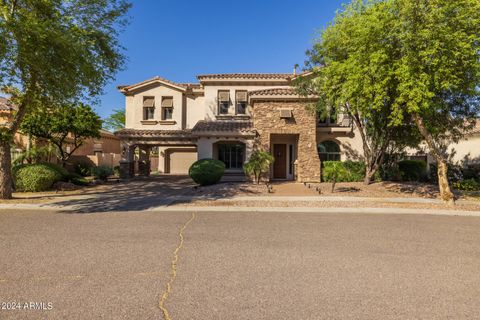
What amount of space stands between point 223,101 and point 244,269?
17773mm

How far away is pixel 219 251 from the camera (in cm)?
490

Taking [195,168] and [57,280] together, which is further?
[195,168]

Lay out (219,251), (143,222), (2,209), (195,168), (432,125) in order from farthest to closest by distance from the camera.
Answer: (195,168)
(432,125)
(2,209)
(143,222)
(219,251)

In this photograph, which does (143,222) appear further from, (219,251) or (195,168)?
(195,168)

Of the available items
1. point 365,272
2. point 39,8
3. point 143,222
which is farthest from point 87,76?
point 365,272

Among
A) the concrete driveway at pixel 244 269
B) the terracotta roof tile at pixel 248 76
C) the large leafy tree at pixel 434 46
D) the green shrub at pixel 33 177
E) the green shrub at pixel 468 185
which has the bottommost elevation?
the concrete driveway at pixel 244 269

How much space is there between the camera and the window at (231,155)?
64.6ft

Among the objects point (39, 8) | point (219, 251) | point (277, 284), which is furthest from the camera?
point (39, 8)

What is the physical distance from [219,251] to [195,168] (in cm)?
1016

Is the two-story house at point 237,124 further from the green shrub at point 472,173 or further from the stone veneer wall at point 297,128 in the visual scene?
the green shrub at point 472,173

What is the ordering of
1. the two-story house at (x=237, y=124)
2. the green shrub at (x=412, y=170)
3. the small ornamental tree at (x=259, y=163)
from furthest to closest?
the green shrub at (x=412, y=170) < the two-story house at (x=237, y=124) < the small ornamental tree at (x=259, y=163)

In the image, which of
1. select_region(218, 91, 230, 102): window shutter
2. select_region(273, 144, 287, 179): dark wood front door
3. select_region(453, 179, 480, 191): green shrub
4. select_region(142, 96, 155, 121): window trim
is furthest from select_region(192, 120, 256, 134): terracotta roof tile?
select_region(453, 179, 480, 191): green shrub

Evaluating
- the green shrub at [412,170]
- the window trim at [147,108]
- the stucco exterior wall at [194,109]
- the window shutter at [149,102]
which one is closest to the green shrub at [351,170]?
the green shrub at [412,170]

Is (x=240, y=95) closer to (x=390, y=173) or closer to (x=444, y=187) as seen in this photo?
(x=390, y=173)
